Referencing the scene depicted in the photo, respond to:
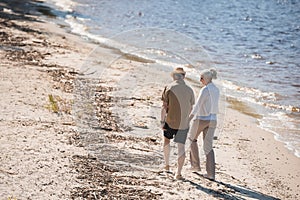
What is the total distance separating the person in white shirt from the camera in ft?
26.6

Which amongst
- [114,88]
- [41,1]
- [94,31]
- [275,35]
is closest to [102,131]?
[114,88]

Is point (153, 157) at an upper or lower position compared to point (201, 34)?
lower

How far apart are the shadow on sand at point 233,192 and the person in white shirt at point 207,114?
393mm

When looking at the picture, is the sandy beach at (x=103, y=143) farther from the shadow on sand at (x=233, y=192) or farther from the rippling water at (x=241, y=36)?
the rippling water at (x=241, y=36)

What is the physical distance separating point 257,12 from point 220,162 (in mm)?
38887

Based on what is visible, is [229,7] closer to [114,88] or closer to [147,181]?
[114,88]

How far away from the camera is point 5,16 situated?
2625cm

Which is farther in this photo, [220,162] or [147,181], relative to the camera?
[220,162]

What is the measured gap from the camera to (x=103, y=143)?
938cm

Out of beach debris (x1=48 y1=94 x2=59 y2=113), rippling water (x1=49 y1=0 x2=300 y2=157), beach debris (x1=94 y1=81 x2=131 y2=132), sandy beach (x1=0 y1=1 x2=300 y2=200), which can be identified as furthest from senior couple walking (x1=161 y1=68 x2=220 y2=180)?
beach debris (x1=48 y1=94 x2=59 y2=113)

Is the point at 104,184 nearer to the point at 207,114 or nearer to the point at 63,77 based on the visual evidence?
the point at 207,114

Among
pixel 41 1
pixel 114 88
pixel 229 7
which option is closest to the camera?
pixel 114 88

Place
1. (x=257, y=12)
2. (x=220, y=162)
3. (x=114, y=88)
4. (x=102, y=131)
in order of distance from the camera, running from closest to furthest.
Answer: (x=220, y=162) → (x=102, y=131) → (x=114, y=88) → (x=257, y=12)

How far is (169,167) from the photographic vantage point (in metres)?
8.68
